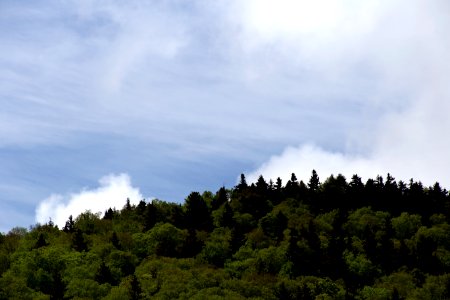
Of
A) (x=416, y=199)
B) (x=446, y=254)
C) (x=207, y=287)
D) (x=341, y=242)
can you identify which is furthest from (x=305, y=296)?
(x=416, y=199)

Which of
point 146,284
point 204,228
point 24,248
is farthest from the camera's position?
point 204,228

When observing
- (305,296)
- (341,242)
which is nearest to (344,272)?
(341,242)

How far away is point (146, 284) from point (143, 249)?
25534 mm

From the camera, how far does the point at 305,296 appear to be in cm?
13300

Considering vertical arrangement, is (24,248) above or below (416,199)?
below

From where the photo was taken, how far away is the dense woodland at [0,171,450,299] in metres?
141

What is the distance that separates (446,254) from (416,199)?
97.1ft

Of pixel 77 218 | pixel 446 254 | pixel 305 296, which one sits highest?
pixel 77 218

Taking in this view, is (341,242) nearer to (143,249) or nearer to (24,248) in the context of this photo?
(143,249)

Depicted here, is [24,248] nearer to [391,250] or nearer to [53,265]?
[53,265]

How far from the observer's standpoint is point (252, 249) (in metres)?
166

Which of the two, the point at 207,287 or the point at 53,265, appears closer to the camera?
the point at 207,287

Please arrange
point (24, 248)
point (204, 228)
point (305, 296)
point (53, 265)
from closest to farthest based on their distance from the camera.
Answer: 1. point (305, 296)
2. point (53, 265)
3. point (24, 248)
4. point (204, 228)

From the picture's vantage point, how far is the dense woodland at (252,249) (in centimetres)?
14125
